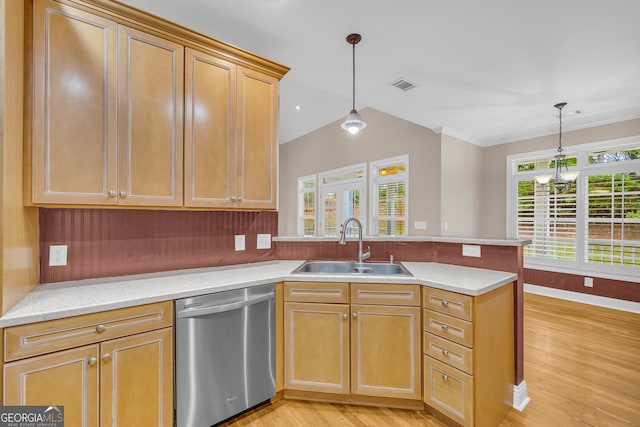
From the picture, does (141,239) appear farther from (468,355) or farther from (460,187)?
(460,187)

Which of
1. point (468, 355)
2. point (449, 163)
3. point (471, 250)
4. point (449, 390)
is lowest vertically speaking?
point (449, 390)

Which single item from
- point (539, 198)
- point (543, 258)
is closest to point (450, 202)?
point (539, 198)

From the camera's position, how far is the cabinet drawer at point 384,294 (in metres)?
1.86

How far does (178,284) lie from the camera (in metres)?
1.75

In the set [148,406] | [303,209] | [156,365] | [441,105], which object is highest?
[441,105]

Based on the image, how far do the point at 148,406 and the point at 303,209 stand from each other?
5.88m

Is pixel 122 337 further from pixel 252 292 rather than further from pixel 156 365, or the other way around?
pixel 252 292

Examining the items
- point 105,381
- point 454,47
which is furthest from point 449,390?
point 454,47

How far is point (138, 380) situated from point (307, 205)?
5822 millimetres

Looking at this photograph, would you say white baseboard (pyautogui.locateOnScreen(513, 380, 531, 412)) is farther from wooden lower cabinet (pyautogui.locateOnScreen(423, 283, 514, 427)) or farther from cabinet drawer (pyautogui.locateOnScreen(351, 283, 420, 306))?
cabinet drawer (pyautogui.locateOnScreen(351, 283, 420, 306))

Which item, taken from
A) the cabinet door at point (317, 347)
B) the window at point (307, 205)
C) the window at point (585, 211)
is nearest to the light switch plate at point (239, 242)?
the cabinet door at point (317, 347)

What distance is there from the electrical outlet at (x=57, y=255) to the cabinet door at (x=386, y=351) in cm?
180

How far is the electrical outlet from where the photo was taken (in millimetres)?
1669

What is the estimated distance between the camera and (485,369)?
1.68 m
